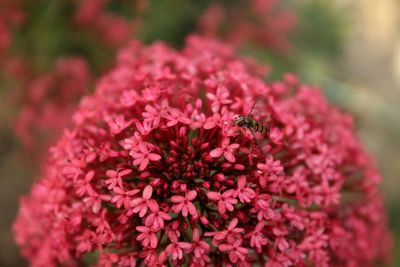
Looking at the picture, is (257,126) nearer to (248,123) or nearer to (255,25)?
(248,123)

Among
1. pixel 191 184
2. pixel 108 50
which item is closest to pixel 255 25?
pixel 108 50

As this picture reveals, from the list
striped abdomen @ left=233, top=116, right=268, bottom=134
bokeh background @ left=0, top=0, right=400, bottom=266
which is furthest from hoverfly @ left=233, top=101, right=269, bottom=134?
bokeh background @ left=0, top=0, right=400, bottom=266

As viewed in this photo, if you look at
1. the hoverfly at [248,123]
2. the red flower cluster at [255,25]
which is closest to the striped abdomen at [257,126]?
the hoverfly at [248,123]

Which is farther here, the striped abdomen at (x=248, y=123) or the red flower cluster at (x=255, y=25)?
the red flower cluster at (x=255, y=25)

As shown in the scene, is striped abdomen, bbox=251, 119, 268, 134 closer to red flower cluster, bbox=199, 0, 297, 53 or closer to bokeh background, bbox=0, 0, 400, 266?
bokeh background, bbox=0, 0, 400, 266

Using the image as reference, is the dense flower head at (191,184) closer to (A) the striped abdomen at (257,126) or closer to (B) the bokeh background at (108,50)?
(A) the striped abdomen at (257,126)
